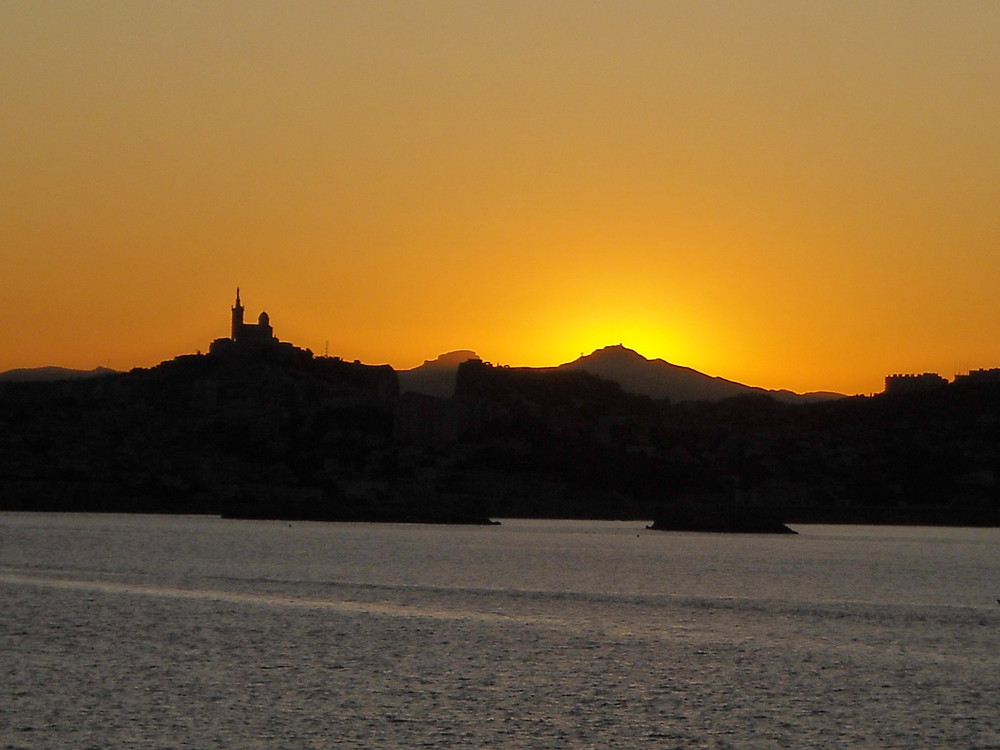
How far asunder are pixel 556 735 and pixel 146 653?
22148 mm

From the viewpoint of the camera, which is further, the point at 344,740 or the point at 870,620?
the point at 870,620

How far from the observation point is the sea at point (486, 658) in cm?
3884

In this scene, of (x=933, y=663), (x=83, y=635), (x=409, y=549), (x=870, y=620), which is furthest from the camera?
(x=409, y=549)

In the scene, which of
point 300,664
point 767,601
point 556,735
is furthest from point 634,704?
point 767,601

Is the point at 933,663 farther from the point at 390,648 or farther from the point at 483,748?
the point at 483,748

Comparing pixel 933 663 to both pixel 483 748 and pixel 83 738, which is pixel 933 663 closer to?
pixel 483 748

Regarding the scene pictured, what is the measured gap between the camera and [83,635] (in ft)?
196

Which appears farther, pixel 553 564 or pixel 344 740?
pixel 553 564

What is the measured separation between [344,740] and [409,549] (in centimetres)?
11973

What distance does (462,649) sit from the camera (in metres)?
57.4

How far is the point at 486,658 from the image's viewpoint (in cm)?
5453

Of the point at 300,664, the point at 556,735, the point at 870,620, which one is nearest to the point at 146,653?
the point at 300,664

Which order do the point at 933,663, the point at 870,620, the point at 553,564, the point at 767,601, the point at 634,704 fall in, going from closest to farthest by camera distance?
the point at 634,704
the point at 933,663
the point at 870,620
the point at 767,601
the point at 553,564

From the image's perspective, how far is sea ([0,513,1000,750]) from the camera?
127ft
